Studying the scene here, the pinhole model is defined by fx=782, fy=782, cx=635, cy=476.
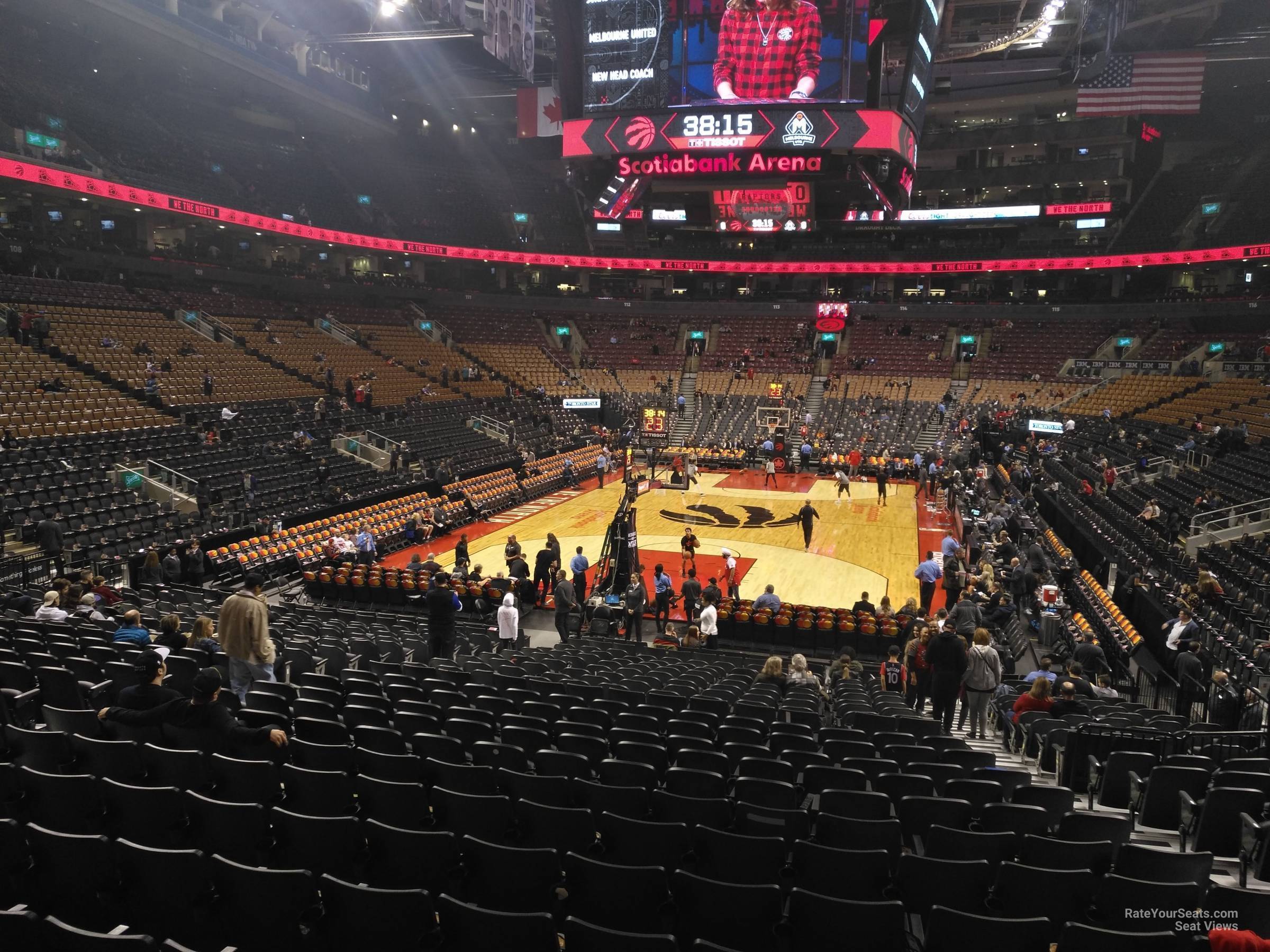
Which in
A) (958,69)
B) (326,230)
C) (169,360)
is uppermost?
(958,69)

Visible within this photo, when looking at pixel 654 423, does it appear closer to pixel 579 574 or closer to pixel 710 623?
pixel 579 574

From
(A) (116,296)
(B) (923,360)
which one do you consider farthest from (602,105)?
(B) (923,360)

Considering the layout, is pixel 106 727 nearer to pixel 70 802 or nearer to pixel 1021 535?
pixel 70 802

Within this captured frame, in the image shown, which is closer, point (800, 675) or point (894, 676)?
point (800, 675)

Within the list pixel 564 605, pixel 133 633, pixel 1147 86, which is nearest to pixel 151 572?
pixel 133 633

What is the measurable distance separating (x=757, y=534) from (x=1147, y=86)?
2847 cm

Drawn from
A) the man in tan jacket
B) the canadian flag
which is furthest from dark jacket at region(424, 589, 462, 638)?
the canadian flag

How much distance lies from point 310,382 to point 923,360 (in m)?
35.6

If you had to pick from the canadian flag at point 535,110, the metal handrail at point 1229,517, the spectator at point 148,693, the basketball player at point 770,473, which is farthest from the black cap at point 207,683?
the canadian flag at point 535,110

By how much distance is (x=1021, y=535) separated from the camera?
755 inches

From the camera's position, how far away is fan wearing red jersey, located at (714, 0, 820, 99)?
1623 cm

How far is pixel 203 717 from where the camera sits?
16.4 ft

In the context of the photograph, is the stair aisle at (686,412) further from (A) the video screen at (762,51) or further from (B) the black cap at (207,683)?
(B) the black cap at (207,683)

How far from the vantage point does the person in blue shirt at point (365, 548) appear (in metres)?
18.4
